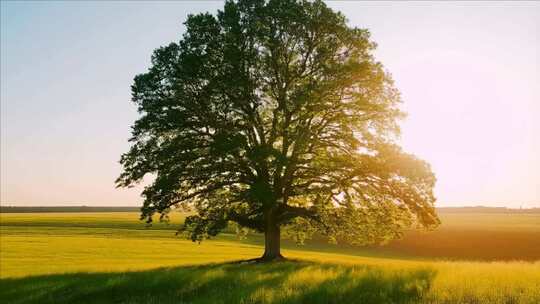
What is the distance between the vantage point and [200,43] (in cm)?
3116

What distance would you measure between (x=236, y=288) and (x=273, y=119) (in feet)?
48.0

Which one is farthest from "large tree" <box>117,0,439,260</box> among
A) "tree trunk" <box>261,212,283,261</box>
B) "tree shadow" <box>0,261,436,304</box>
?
"tree shadow" <box>0,261,436,304</box>

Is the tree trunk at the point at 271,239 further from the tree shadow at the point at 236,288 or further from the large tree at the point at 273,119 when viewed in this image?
the tree shadow at the point at 236,288

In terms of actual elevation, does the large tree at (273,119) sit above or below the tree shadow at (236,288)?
above

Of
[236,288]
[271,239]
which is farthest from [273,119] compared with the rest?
[236,288]

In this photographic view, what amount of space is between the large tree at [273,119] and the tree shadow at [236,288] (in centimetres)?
643

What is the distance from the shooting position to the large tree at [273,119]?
98.3 feet

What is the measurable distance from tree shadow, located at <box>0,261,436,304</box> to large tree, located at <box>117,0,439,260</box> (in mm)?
6426

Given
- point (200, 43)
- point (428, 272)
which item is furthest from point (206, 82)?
point (428, 272)

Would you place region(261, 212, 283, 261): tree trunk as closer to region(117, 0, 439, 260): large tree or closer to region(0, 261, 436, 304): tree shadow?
region(117, 0, 439, 260): large tree

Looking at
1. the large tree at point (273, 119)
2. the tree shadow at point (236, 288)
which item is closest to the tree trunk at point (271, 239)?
the large tree at point (273, 119)

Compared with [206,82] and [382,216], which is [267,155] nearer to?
[206,82]

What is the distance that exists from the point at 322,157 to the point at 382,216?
497cm

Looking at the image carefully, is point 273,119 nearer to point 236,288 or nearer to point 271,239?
point 271,239
